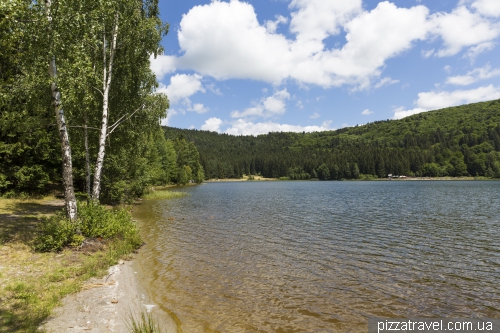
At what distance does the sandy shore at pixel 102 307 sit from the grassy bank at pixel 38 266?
340 millimetres

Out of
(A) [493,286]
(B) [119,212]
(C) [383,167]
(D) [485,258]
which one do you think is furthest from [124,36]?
(C) [383,167]

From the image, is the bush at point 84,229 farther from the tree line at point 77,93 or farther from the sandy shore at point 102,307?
the sandy shore at point 102,307

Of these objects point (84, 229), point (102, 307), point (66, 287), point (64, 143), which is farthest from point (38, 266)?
point (64, 143)

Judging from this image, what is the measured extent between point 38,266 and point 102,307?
4411 millimetres

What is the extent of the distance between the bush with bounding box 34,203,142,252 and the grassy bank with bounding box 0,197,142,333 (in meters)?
0.07

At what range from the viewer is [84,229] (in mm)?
16031

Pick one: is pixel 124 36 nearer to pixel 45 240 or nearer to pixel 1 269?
pixel 45 240

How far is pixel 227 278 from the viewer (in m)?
14.3

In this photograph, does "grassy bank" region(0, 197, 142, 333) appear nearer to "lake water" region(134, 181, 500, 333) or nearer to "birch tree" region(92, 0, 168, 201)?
"lake water" region(134, 181, 500, 333)

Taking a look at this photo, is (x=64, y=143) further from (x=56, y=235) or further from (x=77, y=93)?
(x=56, y=235)

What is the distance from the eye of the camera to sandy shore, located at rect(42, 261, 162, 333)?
8367mm

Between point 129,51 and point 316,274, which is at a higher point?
point 129,51

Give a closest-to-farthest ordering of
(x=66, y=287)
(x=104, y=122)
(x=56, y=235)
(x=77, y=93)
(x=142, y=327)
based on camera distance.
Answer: (x=142, y=327) < (x=66, y=287) < (x=56, y=235) < (x=77, y=93) < (x=104, y=122)

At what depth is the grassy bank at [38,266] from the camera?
27.9ft
